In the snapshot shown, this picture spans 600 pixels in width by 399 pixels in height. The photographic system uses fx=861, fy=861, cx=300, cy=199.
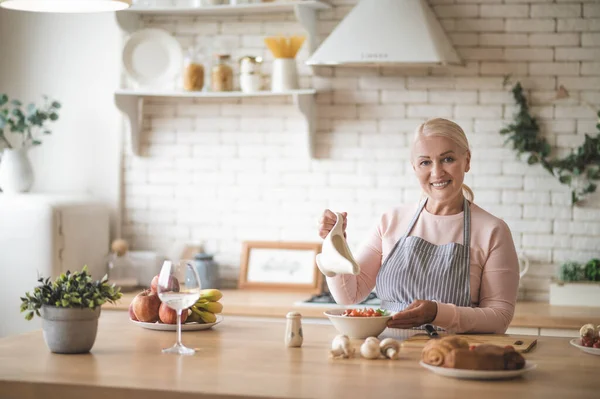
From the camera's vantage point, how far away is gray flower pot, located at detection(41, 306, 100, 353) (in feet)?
7.43

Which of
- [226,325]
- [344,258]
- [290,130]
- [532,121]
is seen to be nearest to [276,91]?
[290,130]

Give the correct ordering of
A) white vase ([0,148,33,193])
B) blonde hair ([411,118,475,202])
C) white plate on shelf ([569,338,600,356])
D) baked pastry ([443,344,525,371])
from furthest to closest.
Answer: white vase ([0,148,33,193])
blonde hair ([411,118,475,202])
white plate on shelf ([569,338,600,356])
baked pastry ([443,344,525,371])

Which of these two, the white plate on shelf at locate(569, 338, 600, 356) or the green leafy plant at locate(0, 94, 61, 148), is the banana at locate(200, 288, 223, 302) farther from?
the green leafy plant at locate(0, 94, 61, 148)

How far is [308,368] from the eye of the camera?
7.02ft

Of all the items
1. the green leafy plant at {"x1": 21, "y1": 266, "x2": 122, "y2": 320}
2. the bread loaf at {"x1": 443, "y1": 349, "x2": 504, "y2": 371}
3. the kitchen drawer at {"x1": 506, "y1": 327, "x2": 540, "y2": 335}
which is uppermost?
the green leafy plant at {"x1": 21, "y1": 266, "x2": 122, "y2": 320}

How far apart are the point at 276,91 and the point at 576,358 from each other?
8.28 feet

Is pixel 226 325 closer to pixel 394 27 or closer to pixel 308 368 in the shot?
pixel 308 368

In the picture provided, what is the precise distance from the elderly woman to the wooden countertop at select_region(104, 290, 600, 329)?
3.22ft

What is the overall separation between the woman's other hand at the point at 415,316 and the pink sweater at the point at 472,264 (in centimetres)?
3

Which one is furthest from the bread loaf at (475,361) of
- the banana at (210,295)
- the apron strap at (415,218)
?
the apron strap at (415,218)

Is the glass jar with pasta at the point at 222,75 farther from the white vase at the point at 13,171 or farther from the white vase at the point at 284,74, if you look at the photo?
the white vase at the point at 13,171

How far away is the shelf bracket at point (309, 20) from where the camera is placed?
4453 millimetres

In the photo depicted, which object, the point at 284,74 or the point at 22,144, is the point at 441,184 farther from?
the point at 22,144

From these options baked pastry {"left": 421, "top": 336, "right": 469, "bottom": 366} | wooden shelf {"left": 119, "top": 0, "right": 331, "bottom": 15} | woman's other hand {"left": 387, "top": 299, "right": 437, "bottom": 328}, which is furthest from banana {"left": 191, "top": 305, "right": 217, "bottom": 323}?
wooden shelf {"left": 119, "top": 0, "right": 331, "bottom": 15}
